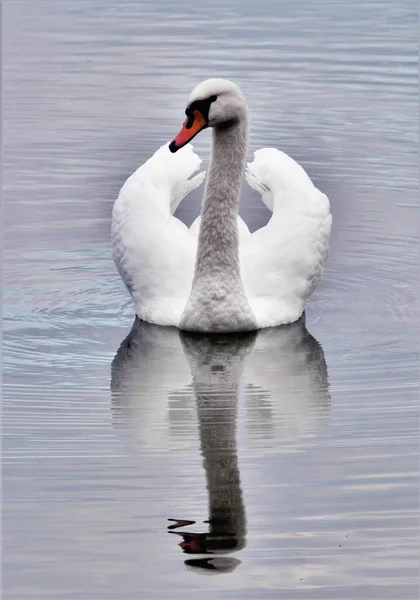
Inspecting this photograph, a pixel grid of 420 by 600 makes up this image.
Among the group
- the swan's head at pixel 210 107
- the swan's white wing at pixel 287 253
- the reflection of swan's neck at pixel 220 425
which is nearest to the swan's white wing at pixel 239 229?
the swan's white wing at pixel 287 253

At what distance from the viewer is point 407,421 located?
8.69 meters

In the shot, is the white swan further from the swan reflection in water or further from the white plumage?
the swan reflection in water

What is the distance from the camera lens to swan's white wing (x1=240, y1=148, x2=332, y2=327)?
34.9 ft

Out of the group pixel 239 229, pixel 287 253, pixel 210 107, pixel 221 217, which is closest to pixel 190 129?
pixel 210 107

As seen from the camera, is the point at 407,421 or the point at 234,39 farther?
the point at 234,39

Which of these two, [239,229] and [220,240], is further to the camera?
[239,229]

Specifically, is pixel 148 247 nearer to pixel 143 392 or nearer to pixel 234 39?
pixel 143 392

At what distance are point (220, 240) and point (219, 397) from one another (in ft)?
4.73

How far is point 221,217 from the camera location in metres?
10.4

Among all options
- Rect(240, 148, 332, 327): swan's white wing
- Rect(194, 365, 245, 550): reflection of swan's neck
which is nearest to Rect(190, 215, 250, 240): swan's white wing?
Rect(240, 148, 332, 327): swan's white wing

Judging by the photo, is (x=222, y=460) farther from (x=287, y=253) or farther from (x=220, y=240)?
(x=287, y=253)

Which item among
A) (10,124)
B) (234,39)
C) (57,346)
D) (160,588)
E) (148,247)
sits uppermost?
(234,39)

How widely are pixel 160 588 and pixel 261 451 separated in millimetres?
1643

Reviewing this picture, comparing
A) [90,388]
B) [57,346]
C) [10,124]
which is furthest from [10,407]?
[10,124]
